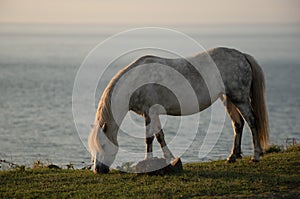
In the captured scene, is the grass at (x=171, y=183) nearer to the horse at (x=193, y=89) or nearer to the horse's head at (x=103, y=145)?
the horse's head at (x=103, y=145)

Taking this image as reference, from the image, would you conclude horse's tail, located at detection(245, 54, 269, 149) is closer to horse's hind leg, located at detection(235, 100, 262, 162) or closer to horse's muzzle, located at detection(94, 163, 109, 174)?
horse's hind leg, located at detection(235, 100, 262, 162)

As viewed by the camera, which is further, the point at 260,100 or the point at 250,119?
the point at 260,100

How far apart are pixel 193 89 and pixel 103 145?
228cm

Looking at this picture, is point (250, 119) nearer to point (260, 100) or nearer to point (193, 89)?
point (260, 100)

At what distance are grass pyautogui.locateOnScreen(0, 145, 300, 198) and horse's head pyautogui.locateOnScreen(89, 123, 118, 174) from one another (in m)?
0.22

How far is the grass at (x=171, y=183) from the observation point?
7957 millimetres

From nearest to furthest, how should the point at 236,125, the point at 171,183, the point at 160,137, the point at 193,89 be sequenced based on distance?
the point at 171,183
the point at 160,137
the point at 193,89
the point at 236,125

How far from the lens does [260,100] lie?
10.4m

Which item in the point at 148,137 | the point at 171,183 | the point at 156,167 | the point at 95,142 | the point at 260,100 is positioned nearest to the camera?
the point at 171,183

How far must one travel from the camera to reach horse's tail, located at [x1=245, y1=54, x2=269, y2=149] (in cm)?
1030

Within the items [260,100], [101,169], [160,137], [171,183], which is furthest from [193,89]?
[101,169]

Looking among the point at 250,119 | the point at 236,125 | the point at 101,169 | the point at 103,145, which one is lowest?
the point at 101,169

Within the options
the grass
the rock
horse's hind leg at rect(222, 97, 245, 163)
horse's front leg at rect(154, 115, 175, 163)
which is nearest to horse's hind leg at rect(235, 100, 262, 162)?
the grass

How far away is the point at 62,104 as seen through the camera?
30.5 metres
